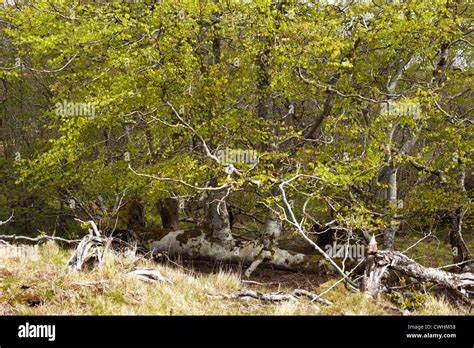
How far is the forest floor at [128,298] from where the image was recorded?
470cm

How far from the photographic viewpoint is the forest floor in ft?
15.4

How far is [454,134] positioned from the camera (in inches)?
467

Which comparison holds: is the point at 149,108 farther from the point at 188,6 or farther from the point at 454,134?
the point at 454,134

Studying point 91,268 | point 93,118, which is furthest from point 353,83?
point 91,268

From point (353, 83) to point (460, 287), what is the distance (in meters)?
8.85
